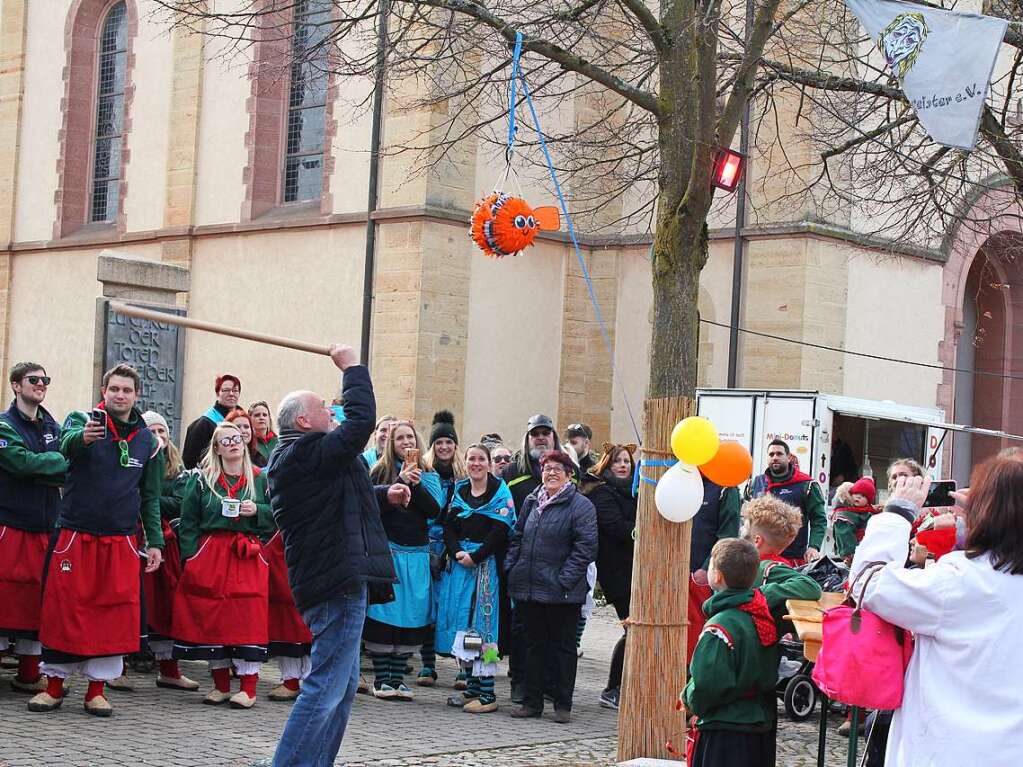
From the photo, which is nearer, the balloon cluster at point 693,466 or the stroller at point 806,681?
the balloon cluster at point 693,466

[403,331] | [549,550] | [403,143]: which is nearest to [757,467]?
[403,331]

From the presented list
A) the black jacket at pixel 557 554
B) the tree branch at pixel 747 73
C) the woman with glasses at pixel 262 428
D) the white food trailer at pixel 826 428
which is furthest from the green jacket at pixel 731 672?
the white food trailer at pixel 826 428

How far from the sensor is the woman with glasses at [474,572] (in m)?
9.76

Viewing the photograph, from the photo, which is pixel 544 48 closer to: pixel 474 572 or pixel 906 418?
pixel 474 572

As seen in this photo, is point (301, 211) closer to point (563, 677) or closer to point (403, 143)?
point (403, 143)

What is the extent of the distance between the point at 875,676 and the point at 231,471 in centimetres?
577

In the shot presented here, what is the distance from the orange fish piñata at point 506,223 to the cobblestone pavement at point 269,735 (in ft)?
10.4

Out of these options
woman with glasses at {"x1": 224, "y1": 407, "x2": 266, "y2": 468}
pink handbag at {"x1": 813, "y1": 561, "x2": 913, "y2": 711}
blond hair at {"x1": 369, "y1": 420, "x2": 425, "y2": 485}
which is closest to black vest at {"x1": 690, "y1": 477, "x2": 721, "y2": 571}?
blond hair at {"x1": 369, "y1": 420, "x2": 425, "y2": 485}

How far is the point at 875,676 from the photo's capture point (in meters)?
4.23

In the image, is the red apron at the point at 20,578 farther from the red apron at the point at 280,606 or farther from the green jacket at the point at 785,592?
the green jacket at the point at 785,592

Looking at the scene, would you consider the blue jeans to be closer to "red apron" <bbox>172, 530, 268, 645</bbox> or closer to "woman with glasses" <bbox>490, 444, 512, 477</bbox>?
"red apron" <bbox>172, 530, 268, 645</bbox>

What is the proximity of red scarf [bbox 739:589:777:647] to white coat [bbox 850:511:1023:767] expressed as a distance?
1360 mm

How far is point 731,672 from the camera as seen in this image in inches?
211

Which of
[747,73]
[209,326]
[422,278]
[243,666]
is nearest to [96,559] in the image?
[243,666]
